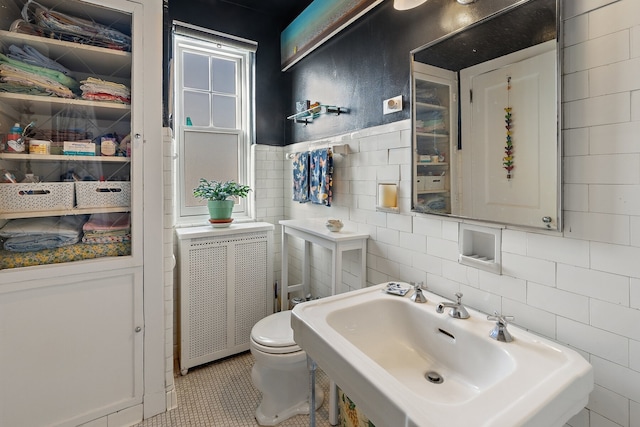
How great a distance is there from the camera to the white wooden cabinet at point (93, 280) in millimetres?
1466

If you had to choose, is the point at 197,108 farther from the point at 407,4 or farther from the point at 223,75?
the point at 407,4

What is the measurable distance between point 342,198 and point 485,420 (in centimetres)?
153

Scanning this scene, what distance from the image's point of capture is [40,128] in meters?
1.58

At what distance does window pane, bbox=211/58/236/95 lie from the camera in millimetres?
2686

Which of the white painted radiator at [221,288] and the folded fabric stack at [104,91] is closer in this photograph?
the folded fabric stack at [104,91]

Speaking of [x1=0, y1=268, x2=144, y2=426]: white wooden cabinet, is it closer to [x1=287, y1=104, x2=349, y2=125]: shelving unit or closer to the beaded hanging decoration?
[x1=287, y1=104, x2=349, y2=125]: shelving unit

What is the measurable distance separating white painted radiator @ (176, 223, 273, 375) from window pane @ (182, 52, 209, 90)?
1.23 m

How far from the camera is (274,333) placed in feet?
5.82

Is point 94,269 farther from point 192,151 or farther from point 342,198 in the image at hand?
point 342,198

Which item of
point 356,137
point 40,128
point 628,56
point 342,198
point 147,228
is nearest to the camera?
point 628,56

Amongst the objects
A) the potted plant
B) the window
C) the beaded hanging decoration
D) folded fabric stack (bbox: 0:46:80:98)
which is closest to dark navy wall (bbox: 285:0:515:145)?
the beaded hanging decoration

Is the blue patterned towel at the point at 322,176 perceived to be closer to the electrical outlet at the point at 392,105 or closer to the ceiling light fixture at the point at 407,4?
the electrical outlet at the point at 392,105

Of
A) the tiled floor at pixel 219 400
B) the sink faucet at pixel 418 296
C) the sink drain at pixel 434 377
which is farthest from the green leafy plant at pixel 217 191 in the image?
the sink drain at pixel 434 377

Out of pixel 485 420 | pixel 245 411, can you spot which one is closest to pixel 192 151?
pixel 245 411
